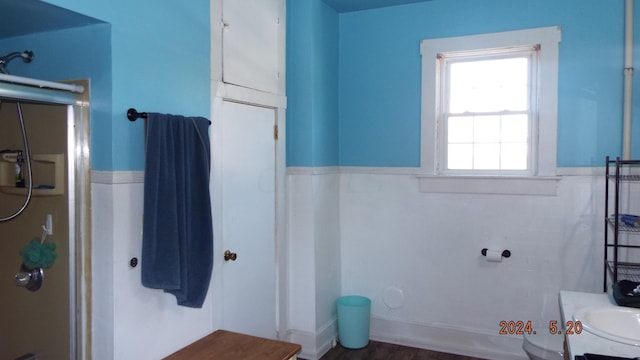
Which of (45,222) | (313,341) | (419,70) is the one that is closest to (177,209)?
(45,222)

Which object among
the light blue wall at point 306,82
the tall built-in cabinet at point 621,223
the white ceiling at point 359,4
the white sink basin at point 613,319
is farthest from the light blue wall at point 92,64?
the tall built-in cabinet at point 621,223

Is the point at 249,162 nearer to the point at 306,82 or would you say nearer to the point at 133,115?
the point at 306,82

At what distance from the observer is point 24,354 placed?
240 centimetres

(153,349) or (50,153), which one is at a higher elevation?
(50,153)

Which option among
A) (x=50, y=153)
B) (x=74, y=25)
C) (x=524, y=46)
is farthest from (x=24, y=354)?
(x=524, y=46)

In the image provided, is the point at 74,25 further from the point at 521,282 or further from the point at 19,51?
the point at 521,282

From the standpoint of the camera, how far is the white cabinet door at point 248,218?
9.36ft

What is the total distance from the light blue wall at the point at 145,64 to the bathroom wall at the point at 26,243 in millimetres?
266

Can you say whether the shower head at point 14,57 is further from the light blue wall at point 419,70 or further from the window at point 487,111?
the window at point 487,111

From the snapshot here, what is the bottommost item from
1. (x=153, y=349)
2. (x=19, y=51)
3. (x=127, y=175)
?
(x=153, y=349)

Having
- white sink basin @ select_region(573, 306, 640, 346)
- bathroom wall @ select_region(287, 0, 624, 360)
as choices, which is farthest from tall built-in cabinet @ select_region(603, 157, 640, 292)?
white sink basin @ select_region(573, 306, 640, 346)

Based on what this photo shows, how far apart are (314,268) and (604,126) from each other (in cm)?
213

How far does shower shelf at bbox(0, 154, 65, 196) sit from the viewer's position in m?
2.14

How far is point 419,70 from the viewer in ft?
11.9
